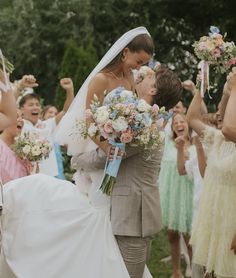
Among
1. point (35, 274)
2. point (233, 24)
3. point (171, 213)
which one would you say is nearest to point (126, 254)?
point (35, 274)

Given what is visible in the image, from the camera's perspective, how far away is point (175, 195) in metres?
7.35

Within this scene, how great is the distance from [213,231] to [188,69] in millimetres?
14375

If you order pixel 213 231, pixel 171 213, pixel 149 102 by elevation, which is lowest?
pixel 171 213

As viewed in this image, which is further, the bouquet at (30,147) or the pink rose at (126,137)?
the bouquet at (30,147)

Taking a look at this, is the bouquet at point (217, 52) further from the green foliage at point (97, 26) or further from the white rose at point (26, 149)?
the green foliage at point (97, 26)

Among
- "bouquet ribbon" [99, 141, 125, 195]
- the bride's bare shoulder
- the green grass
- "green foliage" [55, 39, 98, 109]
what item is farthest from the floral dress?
Result: "green foliage" [55, 39, 98, 109]

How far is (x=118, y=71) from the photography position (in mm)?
4332

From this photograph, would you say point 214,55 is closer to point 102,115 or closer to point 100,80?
point 100,80

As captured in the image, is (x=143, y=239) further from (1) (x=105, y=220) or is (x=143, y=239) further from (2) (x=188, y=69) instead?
(2) (x=188, y=69)

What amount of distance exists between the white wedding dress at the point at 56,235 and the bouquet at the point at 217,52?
1319mm

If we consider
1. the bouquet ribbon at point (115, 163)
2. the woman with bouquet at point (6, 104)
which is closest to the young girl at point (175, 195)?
A: the bouquet ribbon at point (115, 163)

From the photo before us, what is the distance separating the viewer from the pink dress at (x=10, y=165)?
218 inches

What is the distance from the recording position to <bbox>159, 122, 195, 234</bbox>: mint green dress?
7105 mm

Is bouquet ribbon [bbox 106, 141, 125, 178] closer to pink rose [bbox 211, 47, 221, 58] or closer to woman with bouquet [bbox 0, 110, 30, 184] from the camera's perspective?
pink rose [bbox 211, 47, 221, 58]
